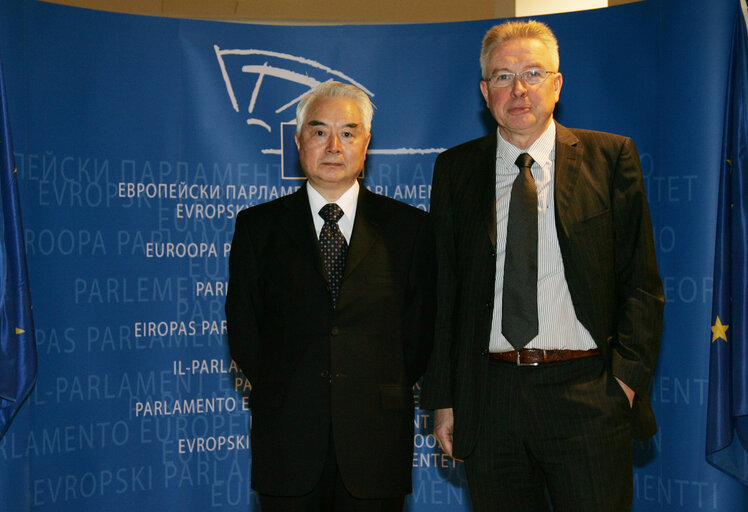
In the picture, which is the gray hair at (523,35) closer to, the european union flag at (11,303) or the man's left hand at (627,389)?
the man's left hand at (627,389)

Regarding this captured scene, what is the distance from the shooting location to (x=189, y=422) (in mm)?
3322

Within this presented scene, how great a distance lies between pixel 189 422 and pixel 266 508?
4.01 ft

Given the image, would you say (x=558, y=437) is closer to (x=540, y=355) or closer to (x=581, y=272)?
(x=540, y=355)

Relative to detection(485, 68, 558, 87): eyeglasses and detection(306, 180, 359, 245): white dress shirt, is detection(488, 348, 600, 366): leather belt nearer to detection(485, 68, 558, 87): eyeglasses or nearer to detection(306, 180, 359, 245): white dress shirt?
detection(306, 180, 359, 245): white dress shirt

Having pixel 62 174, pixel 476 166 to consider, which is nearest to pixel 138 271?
pixel 62 174

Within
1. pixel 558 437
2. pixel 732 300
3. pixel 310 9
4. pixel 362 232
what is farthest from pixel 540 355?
pixel 310 9

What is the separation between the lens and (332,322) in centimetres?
216

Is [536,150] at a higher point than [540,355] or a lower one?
higher

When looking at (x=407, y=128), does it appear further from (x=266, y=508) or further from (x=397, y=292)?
(x=266, y=508)

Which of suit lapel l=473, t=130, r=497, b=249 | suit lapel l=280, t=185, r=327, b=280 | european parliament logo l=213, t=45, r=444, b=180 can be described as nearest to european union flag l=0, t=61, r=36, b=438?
european parliament logo l=213, t=45, r=444, b=180

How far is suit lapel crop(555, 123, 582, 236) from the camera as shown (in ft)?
6.87

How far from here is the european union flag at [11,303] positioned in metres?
2.80

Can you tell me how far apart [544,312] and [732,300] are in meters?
1.13

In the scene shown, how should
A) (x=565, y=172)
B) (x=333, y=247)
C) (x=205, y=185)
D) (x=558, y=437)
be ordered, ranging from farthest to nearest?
(x=205, y=185), (x=333, y=247), (x=565, y=172), (x=558, y=437)
